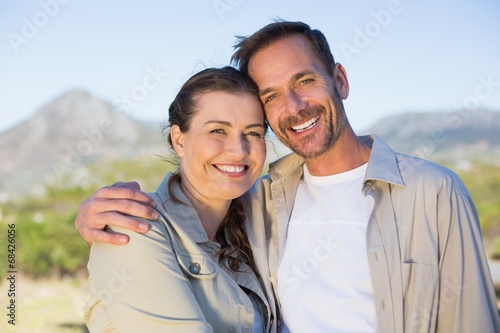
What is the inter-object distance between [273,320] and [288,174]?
34.9 inches

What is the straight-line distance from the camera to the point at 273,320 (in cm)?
256

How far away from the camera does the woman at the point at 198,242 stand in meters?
2.02

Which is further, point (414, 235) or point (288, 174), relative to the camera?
point (288, 174)

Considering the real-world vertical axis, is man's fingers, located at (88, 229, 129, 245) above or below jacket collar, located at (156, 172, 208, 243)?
above

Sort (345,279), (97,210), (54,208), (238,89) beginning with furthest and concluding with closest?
(54,208) → (238,89) → (345,279) → (97,210)

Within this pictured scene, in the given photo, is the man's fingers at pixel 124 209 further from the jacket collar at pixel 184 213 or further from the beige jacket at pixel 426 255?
the beige jacket at pixel 426 255

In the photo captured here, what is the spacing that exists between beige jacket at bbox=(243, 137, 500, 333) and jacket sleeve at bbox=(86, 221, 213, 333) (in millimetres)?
693

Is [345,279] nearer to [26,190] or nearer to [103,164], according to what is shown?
[26,190]

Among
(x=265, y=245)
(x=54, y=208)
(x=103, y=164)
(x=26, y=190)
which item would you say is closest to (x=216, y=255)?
(x=265, y=245)

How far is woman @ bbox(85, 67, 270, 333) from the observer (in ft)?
6.63

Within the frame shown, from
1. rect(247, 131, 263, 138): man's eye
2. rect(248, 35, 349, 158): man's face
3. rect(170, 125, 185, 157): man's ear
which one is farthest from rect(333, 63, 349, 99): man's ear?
rect(170, 125, 185, 157): man's ear

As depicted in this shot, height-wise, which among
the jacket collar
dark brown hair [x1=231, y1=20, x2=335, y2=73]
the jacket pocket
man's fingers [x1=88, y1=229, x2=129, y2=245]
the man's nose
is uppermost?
dark brown hair [x1=231, y1=20, x2=335, y2=73]

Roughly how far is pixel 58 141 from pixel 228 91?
774 inches

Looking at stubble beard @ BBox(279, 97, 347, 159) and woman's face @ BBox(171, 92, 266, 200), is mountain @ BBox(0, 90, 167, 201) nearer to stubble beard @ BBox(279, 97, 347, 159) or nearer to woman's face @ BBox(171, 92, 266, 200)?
stubble beard @ BBox(279, 97, 347, 159)
